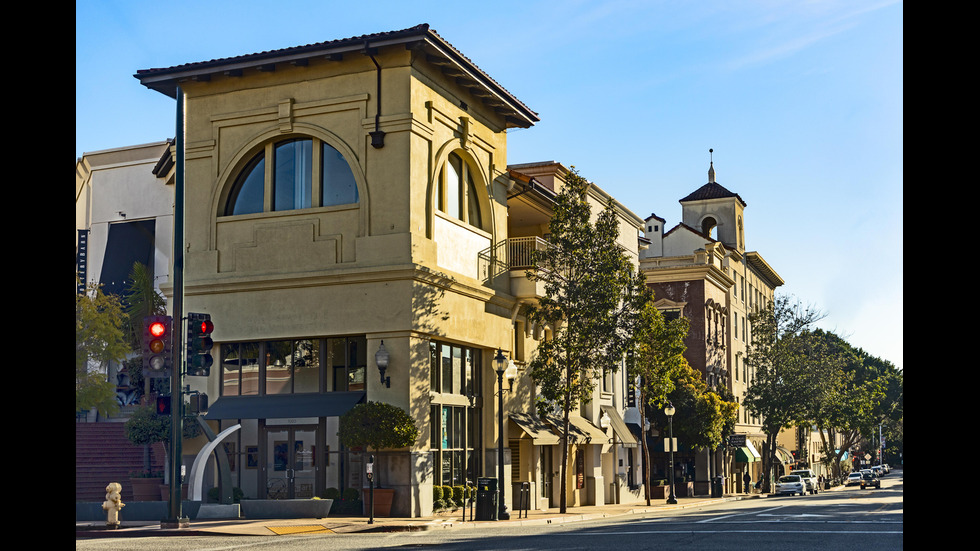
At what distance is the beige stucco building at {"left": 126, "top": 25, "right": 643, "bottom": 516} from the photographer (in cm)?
2861

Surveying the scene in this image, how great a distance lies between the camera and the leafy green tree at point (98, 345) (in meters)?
35.9

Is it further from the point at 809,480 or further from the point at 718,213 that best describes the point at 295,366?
the point at 718,213

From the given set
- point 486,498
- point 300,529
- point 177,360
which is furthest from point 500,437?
point 177,360

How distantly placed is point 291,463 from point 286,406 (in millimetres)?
1755

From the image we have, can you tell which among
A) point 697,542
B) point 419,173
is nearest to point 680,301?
point 419,173

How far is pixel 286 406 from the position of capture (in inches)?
1120

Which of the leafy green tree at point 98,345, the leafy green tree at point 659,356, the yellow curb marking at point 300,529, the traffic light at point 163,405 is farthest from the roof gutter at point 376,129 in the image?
the leafy green tree at point 98,345

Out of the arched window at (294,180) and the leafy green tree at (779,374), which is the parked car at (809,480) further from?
the arched window at (294,180)

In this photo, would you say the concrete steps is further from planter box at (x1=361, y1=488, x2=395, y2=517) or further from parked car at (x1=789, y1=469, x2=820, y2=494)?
parked car at (x1=789, y1=469, x2=820, y2=494)

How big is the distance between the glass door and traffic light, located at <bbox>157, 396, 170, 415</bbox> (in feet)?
28.0

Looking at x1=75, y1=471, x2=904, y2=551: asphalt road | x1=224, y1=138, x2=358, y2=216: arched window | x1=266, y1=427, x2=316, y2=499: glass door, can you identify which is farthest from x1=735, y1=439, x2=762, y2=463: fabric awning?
x1=224, y1=138, x2=358, y2=216: arched window

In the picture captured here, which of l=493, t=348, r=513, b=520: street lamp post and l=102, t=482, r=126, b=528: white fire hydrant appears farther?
l=493, t=348, r=513, b=520: street lamp post

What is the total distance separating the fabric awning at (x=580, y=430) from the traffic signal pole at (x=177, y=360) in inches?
715

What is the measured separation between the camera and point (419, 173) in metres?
29.5
